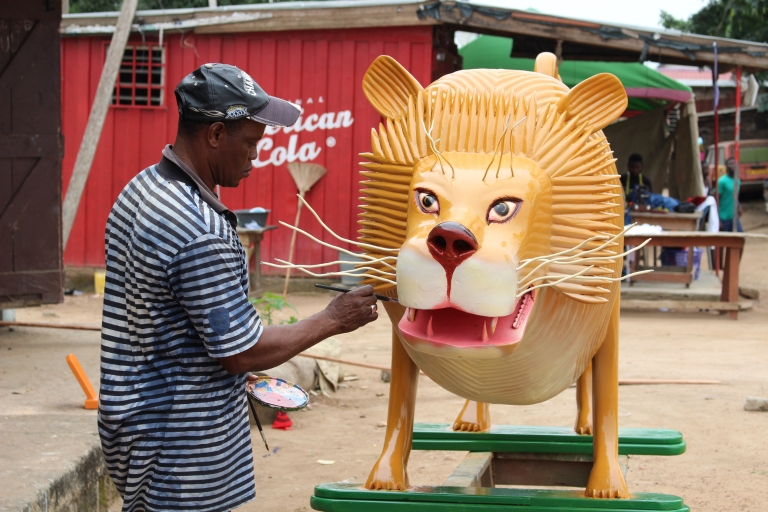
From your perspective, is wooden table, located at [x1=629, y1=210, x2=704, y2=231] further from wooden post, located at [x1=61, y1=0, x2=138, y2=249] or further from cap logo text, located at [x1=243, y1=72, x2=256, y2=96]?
cap logo text, located at [x1=243, y1=72, x2=256, y2=96]

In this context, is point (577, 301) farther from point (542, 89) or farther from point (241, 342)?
point (241, 342)

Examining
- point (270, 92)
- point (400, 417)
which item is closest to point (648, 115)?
point (270, 92)

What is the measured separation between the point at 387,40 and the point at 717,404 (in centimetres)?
676

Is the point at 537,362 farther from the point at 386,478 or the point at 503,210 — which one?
the point at 386,478

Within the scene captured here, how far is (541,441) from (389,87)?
5.52ft

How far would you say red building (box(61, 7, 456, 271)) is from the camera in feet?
37.0

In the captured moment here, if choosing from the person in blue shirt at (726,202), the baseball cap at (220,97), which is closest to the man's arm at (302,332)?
the baseball cap at (220,97)

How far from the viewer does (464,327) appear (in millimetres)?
2340

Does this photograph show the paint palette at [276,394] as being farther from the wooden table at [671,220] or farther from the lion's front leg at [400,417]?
the wooden table at [671,220]

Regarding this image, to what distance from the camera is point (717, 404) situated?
233 inches

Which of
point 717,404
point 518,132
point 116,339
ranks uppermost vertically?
point 518,132

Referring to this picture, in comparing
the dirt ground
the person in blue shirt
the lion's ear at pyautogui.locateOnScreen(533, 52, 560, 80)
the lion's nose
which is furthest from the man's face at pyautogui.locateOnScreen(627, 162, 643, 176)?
the lion's nose

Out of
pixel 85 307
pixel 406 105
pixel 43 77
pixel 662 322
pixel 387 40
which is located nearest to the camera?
pixel 406 105

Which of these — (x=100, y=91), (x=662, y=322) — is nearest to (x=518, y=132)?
(x=662, y=322)
